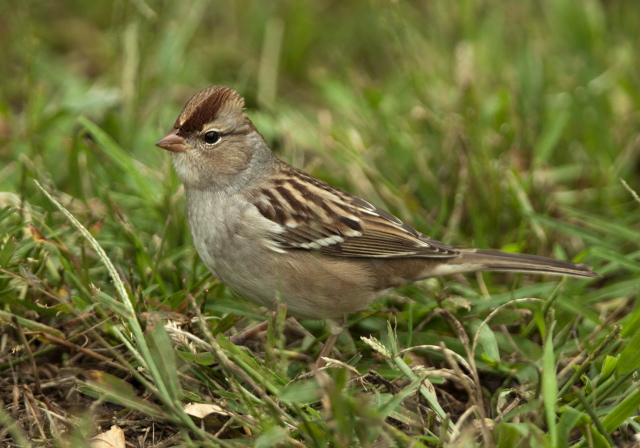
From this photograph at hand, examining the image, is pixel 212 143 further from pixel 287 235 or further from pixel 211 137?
pixel 287 235

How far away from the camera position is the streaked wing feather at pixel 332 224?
3.72m

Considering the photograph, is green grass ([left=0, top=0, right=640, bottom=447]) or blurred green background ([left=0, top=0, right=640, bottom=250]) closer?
green grass ([left=0, top=0, right=640, bottom=447])

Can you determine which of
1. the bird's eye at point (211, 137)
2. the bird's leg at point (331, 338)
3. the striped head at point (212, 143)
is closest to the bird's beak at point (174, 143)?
→ the striped head at point (212, 143)

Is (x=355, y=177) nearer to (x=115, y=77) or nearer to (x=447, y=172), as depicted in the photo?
(x=447, y=172)

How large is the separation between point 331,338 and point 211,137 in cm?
104

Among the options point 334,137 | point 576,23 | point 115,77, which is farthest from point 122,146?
point 576,23

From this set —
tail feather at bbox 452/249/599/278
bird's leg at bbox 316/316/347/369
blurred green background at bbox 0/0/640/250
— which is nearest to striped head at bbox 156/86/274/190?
blurred green background at bbox 0/0/640/250

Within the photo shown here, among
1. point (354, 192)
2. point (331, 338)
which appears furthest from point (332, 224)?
point (354, 192)

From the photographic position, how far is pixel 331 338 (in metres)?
3.63

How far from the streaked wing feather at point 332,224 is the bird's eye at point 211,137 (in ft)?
1.02

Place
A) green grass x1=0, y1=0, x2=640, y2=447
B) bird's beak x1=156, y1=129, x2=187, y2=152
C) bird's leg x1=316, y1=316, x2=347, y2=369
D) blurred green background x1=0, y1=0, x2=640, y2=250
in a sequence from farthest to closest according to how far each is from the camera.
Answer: blurred green background x1=0, y1=0, x2=640, y2=250, bird's beak x1=156, y1=129, x2=187, y2=152, bird's leg x1=316, y1=316, x2=347, y2=369, green grass x1=0, y1=0, x2=640, y2=447

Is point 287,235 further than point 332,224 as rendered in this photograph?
No

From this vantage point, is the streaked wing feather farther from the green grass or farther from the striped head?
the green grass

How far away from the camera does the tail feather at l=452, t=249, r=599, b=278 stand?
3787 mm
